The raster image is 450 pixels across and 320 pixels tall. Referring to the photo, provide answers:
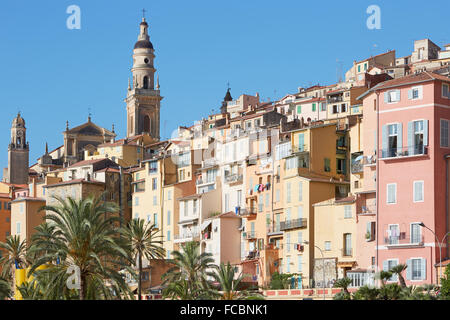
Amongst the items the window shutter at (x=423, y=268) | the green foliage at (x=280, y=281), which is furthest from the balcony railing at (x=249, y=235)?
the window shutter at (x=423, y=268)

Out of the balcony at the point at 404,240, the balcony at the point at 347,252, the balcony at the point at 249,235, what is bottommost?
the balcony at the point at 347,252

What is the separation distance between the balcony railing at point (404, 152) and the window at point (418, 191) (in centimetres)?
220

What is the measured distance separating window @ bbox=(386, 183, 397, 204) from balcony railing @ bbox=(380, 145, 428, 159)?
2.31m

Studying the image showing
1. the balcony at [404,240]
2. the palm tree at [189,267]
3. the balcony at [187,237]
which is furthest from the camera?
the balcony at [187,237]

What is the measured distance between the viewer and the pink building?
77312 millimetres

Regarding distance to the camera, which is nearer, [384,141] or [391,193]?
[391,193]

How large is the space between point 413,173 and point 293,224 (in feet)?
54.3

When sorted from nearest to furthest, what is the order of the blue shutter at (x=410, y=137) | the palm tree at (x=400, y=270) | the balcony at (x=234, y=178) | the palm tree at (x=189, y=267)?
the palm tree at (x=400, y=270) → the palm tree at (x=189, y=267) → the blue shutter at (x=410, y=137) → the balcony at (x=234, y=178)

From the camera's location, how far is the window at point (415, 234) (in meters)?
77.8

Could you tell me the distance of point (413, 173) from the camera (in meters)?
79.5

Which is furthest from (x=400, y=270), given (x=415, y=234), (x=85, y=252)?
(x=85, y=252)

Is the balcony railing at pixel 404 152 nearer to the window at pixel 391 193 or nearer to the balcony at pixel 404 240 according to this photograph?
the window at pixel 391 193

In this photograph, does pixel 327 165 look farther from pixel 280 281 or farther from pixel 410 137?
pixel 410 137
